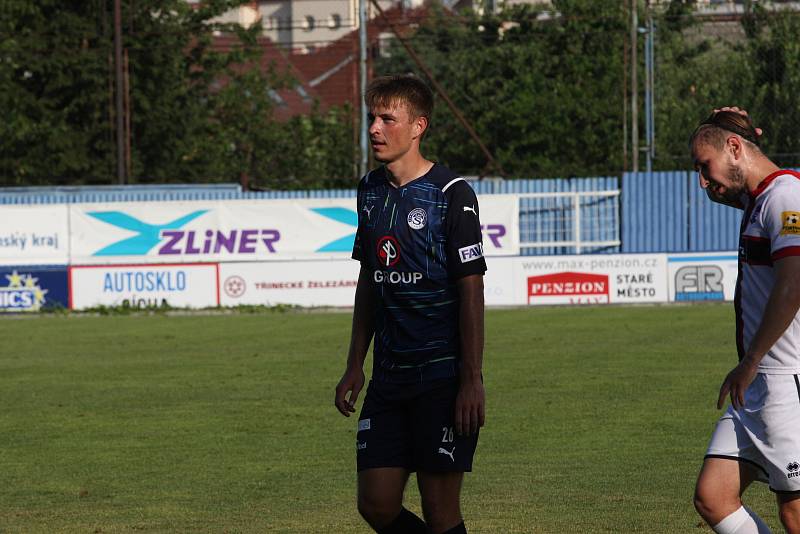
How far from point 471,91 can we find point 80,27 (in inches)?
649

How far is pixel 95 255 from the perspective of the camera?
29.6 meters

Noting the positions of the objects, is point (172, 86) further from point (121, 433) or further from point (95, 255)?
point (121, 433)

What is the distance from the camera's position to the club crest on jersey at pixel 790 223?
518cm

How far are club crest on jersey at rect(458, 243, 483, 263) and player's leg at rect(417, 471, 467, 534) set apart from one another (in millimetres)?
882

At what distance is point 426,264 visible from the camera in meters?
5.56

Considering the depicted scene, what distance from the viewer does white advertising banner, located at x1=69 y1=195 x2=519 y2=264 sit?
29500 mm

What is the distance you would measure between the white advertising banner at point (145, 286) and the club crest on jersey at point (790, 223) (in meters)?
24.3

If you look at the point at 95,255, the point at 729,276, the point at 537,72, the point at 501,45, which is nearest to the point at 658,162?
the point at 729,276

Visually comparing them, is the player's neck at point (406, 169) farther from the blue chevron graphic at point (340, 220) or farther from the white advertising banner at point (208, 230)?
the white advertising banner at point (208, 230)

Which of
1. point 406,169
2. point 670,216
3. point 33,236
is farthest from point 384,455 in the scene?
point 670,216

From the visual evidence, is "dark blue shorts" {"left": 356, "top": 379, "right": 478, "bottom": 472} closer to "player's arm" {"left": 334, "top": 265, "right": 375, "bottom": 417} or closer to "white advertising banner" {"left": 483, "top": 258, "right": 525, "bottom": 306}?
"player's arm" {"left": 334, "top": 265, "right": 375, "bottom": 417}

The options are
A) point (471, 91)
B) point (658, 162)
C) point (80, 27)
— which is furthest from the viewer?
point (471, 91)

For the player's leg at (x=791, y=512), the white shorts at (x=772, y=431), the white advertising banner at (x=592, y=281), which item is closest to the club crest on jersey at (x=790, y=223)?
the white shorts at (x=772, y=431)

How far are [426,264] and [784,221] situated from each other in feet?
4.61
